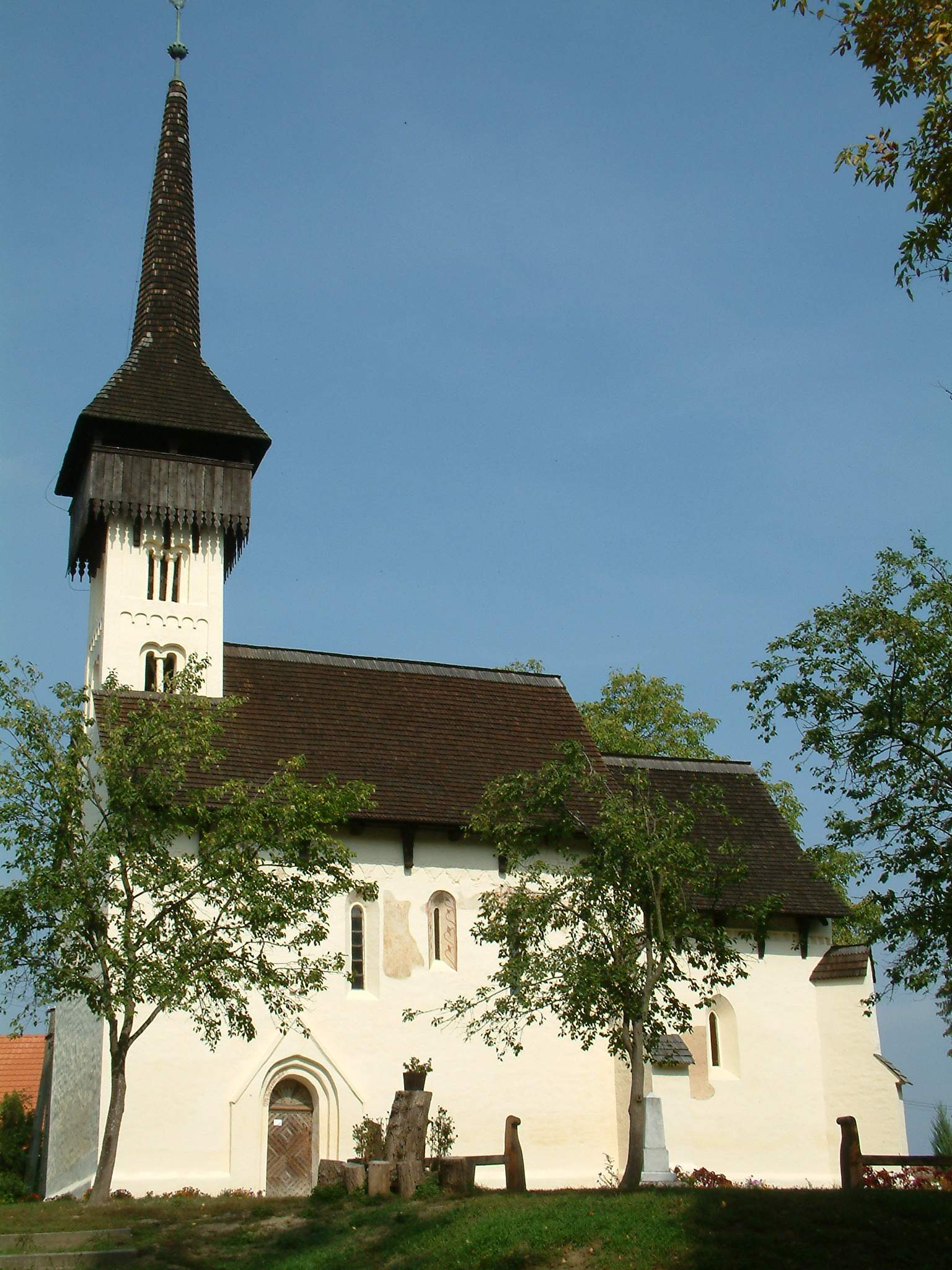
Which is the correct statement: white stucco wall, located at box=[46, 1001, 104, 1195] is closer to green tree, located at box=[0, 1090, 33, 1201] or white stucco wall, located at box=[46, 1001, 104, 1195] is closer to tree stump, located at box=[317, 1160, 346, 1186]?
green tree, located at box=[0, 1090, 33, 1201]

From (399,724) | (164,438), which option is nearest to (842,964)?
(399,724)

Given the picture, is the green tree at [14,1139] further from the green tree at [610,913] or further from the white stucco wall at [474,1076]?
the green tree at [610,913]

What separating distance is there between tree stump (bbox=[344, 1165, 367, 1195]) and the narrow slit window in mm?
7144

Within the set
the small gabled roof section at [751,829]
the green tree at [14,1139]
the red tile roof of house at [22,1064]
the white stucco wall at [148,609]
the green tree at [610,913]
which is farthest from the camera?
the red tile roof of house at [22,1064]

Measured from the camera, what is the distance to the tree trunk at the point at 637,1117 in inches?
805

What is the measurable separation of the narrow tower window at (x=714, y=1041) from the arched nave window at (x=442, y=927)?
19.6 feet

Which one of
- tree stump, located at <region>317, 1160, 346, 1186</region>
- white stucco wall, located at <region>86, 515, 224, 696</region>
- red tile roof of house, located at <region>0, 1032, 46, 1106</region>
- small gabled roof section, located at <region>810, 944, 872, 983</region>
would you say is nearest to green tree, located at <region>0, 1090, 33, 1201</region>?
red tile roof of house, located at <region>0, 1032, 46, 1106</region>

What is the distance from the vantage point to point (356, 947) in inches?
1108

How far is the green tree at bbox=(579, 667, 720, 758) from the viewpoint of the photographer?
4500 cm

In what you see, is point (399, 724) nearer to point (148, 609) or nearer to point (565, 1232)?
point (148, 609)

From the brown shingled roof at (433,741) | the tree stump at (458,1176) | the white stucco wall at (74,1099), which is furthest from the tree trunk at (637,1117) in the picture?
the white stucco wall at (74,1099)

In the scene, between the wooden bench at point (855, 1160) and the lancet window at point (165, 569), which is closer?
the wooden bench at point (855, 1160)

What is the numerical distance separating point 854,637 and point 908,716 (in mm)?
1609

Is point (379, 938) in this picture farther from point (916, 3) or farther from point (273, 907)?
point (916, 3)
